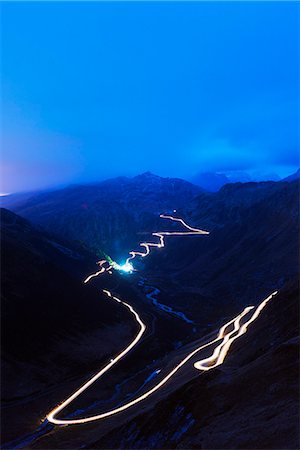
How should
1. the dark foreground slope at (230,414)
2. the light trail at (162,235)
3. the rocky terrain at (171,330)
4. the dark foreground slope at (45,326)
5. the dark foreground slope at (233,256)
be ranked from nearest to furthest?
the dark foreground slope at (230,414) < the rocky terrain at (171,330) < the dark foreground slope at (45,326) < the dark foreground slope at (233,256) < the light trail at (162,235)

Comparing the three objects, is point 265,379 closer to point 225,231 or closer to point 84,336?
point 84,336

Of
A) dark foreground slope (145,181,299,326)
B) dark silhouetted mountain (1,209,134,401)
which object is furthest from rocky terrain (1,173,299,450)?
dark foreground slope (145,181,299,326)

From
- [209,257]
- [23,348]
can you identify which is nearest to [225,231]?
[209,257]

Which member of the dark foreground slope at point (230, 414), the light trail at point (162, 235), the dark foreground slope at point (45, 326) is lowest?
the dark foreground slope at point (230, 414)

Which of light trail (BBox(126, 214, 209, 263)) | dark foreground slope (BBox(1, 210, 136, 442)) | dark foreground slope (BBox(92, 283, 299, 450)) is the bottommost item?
dark foreground slope (BBox(92, 283, 299, 450))

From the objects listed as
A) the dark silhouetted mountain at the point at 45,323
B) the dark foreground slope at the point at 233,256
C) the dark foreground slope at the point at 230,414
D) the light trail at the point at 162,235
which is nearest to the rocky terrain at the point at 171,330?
the dark foreground slope at the point at 230,414

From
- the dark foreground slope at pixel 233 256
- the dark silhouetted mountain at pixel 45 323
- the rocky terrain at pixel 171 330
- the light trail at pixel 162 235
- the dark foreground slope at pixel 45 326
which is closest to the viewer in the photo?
the rocky terrain at pixel 171 330

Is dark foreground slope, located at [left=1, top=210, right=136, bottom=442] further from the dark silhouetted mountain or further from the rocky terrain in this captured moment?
the rocky terrain

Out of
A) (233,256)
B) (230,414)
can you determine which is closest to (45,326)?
(230,414)

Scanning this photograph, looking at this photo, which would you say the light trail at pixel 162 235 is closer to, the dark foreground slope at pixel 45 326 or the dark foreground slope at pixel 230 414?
the dark foreground slope at pixel 45 326
